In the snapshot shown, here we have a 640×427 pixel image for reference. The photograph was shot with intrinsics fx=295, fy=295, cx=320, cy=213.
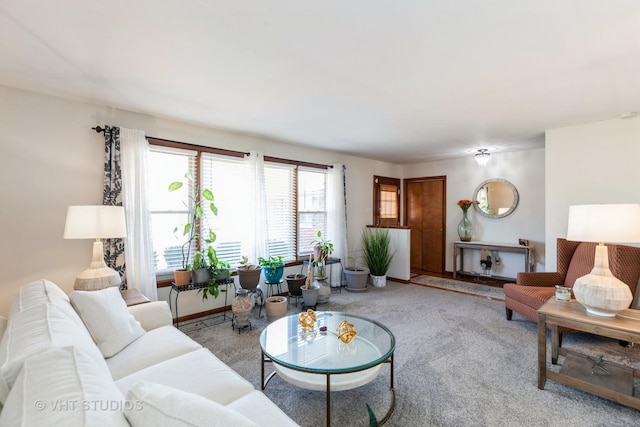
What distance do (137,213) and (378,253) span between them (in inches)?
149

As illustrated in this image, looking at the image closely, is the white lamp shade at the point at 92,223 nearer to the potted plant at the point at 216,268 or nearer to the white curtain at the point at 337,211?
the potted plant at the point at 216,268

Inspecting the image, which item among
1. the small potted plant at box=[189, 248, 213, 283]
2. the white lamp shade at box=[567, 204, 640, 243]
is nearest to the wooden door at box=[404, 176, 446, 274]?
the white lamp shade at box=[567, 204, 640, 243]

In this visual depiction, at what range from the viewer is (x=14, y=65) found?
2.22 meters

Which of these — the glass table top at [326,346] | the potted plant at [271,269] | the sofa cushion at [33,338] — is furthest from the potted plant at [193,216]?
the sofa cushion at [33,338]

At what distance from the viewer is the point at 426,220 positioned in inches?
261

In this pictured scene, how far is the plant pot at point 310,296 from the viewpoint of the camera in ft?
13.1

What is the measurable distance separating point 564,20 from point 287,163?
3.56 meters

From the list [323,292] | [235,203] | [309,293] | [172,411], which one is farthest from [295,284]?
[172,411]

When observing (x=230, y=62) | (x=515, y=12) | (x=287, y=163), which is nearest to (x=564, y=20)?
(x=515, y=12)

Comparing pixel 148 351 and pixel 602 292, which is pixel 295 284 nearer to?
pixel 148 351

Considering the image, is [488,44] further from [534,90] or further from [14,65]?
[14,65]

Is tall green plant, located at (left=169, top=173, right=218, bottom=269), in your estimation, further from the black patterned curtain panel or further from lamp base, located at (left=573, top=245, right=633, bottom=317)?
lamp base, located at (left=573, top=245, right=633, bottom=317)

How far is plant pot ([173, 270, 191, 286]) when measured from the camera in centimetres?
335

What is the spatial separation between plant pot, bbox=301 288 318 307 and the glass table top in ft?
4.23
